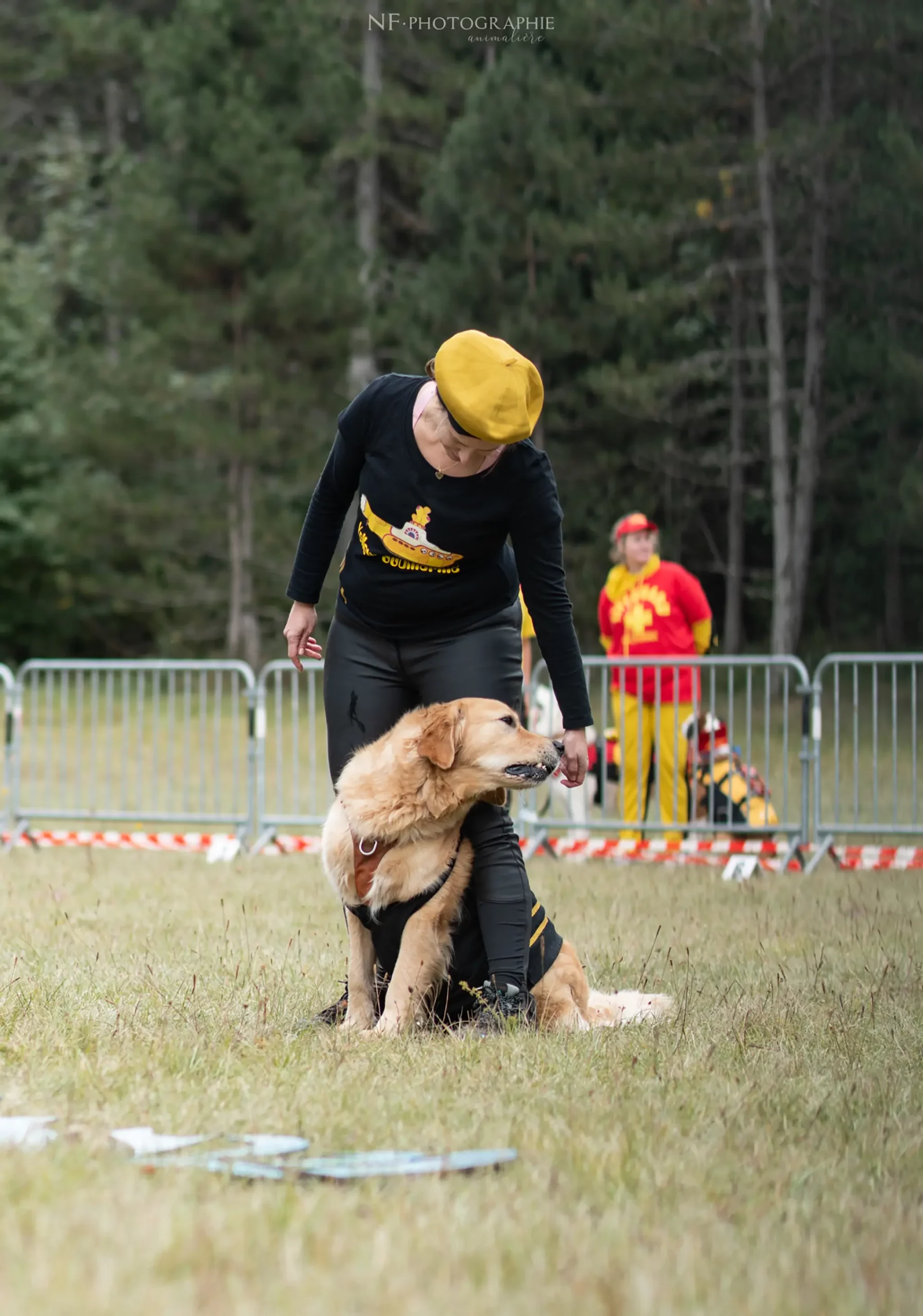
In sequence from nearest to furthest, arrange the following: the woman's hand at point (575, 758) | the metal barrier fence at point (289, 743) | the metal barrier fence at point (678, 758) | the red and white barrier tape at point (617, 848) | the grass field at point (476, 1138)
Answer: the grass field at point (476, 1138), the woman's hand at point (575, 758), the red and white barrier tape at point (617, 848), the metal barrier fence at point (678, 758), the metal barrier fence at point (289, 743)

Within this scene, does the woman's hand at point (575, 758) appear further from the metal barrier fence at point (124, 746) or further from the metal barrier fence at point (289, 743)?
the metal barrier fence at point (124, 746)

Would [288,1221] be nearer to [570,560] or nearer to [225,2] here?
[570,560]

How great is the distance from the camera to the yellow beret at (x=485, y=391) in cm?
363

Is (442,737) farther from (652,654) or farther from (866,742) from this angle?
(866,742)

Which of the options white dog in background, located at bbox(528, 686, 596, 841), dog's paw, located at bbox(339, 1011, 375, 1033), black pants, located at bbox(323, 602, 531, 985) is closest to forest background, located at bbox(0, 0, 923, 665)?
white dog in background, located at bbox(528, 686, 596, 841)

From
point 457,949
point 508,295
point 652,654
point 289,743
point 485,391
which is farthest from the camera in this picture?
point 508,295

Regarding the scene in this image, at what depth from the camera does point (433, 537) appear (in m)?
3.95

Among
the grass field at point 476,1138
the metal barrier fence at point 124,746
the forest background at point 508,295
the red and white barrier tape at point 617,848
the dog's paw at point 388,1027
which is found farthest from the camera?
the forest background at point 508,295

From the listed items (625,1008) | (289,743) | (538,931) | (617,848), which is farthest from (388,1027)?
(289,743)

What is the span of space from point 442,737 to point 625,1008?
0.95m

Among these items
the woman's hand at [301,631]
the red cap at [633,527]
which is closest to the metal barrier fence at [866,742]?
the red cap at [633,527]

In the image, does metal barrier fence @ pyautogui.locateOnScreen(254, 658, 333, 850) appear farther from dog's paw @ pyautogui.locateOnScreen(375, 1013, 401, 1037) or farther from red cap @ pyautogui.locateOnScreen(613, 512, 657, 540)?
dog's paw @ pyautogui.locateOnScreen(375, 1013, 401, 1037)

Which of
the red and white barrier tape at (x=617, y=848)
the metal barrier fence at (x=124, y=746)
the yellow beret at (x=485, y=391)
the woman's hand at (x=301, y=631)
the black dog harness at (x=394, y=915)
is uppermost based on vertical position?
the yellow beret at (x=485, y=391)

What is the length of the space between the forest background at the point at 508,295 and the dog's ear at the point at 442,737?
15813 millimetres
